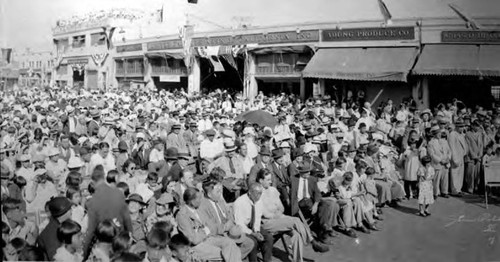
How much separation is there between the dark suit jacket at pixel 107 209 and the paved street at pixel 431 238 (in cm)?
223

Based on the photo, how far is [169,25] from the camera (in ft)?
73.5

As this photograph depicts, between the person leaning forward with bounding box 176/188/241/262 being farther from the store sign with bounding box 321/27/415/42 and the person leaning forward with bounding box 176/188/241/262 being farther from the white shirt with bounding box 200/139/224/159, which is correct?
the store sign with bounding box 321/27/415/42

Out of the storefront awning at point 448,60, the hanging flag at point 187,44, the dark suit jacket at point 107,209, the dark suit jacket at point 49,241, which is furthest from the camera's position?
the hanging flag at point 187,44

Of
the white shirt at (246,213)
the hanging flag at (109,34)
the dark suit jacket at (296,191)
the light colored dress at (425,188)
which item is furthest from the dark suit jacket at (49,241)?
the hanging flag at (109,34)

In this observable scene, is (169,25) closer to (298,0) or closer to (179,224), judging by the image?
(298,0)

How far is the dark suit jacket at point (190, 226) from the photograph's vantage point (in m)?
4.33

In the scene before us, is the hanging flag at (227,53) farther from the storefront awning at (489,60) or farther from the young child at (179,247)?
the young child at (179,247)

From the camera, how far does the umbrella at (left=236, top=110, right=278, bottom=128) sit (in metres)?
9.54

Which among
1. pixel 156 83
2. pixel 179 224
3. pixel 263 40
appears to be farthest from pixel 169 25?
pixel 179 224

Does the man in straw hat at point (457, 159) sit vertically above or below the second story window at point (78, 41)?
below

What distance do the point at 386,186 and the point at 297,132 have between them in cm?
222

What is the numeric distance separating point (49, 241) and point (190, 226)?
1.24m

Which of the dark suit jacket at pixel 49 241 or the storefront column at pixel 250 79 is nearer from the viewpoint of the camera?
the dark suit jacket at pixel 49 241

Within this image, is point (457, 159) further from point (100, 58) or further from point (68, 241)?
point (100, 58)
